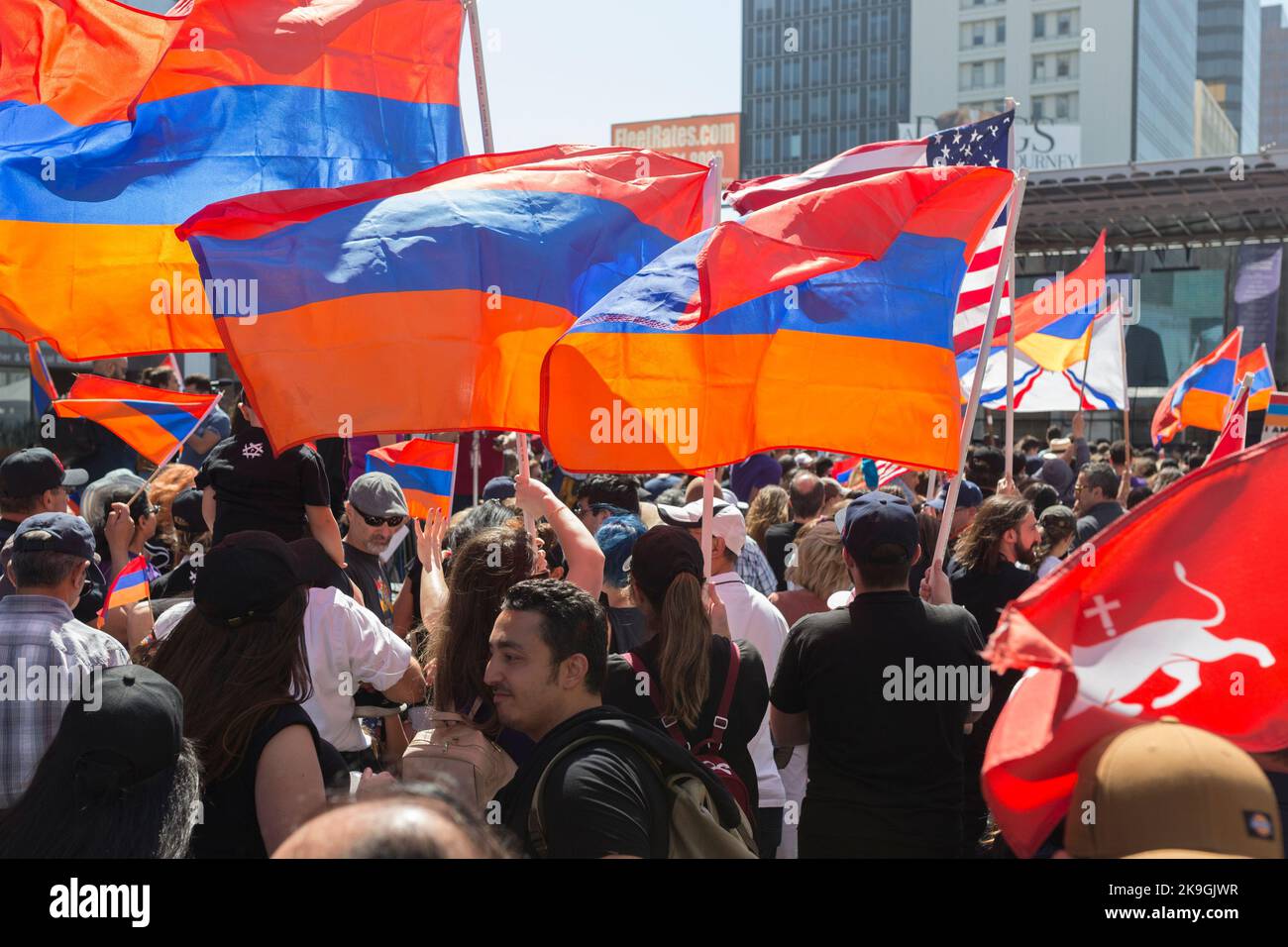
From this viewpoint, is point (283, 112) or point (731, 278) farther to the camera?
point (283, 112)

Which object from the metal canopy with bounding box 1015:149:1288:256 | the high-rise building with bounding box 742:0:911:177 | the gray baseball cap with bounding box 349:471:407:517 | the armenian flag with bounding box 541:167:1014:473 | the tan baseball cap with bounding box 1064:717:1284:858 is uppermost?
the high-rise building with bounding box 742:0:911:177

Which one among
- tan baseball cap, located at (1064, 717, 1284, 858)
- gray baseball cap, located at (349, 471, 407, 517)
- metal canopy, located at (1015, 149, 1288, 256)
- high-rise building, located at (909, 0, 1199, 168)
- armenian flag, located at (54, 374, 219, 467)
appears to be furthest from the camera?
high-rise building, located at (909, 0, 1199, 168)

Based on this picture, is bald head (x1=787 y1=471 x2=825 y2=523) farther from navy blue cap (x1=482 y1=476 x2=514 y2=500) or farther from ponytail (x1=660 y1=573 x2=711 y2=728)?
ponytail (x1=660 y1=573 x2=711 y2=728)

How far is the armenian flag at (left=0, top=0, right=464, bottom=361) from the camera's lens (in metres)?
5.91

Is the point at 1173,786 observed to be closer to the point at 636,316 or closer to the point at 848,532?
the point at 848,532

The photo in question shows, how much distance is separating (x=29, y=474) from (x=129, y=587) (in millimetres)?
607

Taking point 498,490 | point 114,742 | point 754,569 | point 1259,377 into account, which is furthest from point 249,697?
point 1259,377

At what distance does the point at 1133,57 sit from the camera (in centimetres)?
9212

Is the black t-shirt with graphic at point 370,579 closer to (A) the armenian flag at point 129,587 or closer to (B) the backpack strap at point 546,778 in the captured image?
(A) the armenian flag at point 129,587

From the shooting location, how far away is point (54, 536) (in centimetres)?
375

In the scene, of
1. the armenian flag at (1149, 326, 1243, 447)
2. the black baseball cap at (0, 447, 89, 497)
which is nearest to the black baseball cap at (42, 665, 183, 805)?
the black baseball cap at (0, 447, 89, 497)

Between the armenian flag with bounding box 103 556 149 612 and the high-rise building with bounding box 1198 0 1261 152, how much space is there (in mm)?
145008
